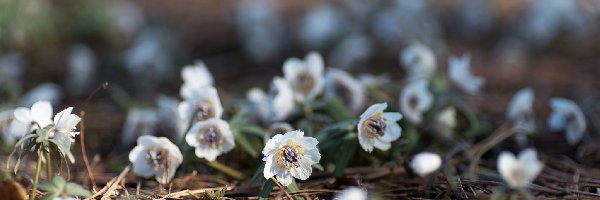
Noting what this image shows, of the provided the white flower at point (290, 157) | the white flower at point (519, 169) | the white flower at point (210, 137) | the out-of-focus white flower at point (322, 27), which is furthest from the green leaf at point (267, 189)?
the out-of-focus white flower at point (322, 27)

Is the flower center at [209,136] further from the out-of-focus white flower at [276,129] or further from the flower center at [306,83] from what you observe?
the flower center at [306,83]

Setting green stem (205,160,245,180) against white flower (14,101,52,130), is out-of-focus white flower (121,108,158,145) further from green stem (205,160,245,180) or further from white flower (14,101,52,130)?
white flower (14,101,52,130)

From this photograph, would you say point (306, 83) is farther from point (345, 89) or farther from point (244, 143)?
point (244, 143)

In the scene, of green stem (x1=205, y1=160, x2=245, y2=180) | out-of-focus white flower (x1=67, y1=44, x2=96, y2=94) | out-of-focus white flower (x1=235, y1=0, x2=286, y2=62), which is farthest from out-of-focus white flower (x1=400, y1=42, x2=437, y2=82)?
out-of-focus white flower (x1=67, y1=44, x2=96, y2=94)

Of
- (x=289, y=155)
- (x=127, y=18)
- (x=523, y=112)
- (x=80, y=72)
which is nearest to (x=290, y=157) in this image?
(x=289, y=155)

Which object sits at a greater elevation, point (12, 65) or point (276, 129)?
point (12, 65)

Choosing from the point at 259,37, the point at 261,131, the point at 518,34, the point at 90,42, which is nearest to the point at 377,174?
the point at 261,131

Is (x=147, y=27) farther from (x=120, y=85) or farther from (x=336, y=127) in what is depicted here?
(x=336, y=127)
